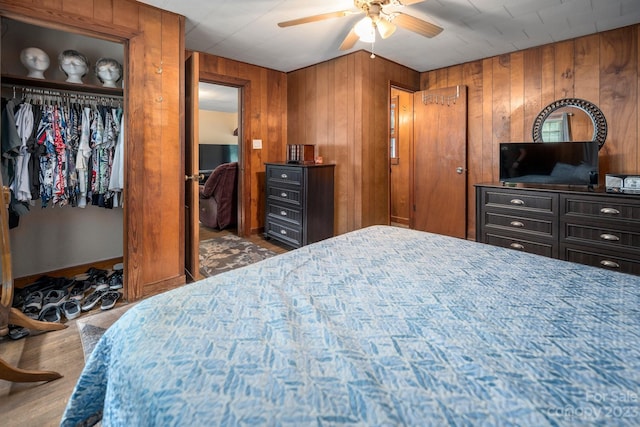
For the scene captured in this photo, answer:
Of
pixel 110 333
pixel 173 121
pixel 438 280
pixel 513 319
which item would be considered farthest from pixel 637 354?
pixel 173 121

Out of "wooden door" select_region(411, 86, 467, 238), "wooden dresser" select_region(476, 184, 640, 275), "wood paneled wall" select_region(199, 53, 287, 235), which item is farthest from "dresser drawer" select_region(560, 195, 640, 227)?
"wood paneled wall" select_region(199, 53, 287, 235)

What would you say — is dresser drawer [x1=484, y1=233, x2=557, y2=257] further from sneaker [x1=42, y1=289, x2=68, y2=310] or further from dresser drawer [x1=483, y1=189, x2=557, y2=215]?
sneaker [x1=42, y1=289, x2=68, y2=310]

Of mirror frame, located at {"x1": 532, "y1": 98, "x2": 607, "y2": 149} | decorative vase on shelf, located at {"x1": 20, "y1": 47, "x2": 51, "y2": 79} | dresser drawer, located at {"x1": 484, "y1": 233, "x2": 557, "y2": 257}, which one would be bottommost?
dresser drawer, located at {"x1": 484, "y1": 233, "x2": 557, "y2": 257}

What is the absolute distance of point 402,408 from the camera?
0.58 meters

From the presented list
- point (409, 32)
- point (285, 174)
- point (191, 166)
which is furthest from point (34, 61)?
point (409, 32)

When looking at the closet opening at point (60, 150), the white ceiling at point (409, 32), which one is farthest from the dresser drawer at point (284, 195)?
the closet opening at point (60, 150)

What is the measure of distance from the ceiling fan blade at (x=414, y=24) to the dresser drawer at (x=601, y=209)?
72.4 inches

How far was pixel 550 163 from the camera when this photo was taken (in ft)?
11.1

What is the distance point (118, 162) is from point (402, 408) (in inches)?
124

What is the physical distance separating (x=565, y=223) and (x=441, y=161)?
1.85 metres

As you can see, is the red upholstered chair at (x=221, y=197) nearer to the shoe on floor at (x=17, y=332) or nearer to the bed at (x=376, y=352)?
the shoe on floor at (x=17, y=332)

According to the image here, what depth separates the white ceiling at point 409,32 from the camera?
9.02 ft

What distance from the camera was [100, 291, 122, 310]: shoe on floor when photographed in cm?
256

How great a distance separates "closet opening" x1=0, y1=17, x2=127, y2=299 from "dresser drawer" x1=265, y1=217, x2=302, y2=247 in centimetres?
178
